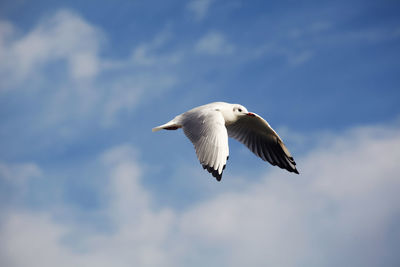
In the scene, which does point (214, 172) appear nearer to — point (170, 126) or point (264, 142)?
point (170, 126)

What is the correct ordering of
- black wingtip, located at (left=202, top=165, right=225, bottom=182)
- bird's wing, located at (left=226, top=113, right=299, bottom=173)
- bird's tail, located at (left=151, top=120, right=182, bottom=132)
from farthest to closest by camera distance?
bird's wing, located at (left=226, top=113, right=299, bottom=173)
bird's tail, located at (left=151, top=120, right=182, bottom=132)
black wingtip, located at (left=202, top=165, right=225, bottom=182)

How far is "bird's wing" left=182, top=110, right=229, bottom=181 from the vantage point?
5.96 meters

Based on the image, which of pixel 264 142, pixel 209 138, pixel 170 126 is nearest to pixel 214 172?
pixel 209 138

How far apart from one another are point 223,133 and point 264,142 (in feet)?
6.16

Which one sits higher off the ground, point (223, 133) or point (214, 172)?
point (223, 133)

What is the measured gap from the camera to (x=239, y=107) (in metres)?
7.34

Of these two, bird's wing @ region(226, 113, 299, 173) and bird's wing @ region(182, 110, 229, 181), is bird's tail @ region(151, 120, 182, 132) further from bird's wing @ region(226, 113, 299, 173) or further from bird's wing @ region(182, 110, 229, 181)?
bird's wing @ region(226, 113, 299, 173)

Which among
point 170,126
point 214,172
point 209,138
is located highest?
point 170,126

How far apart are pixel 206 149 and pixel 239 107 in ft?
4.87

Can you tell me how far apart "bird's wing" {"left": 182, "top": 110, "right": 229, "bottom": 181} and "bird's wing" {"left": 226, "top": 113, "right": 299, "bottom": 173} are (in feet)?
4.13

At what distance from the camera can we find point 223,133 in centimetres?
621

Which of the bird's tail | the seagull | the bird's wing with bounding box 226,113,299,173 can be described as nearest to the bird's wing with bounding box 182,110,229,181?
the seagull

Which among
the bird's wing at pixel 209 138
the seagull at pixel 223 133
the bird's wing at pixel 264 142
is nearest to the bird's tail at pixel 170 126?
the seagull at pixel 223 133

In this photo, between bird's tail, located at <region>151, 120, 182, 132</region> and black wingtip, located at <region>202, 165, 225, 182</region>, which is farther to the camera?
bird's tail, located at <region>151, 120, 182, 132</region>
